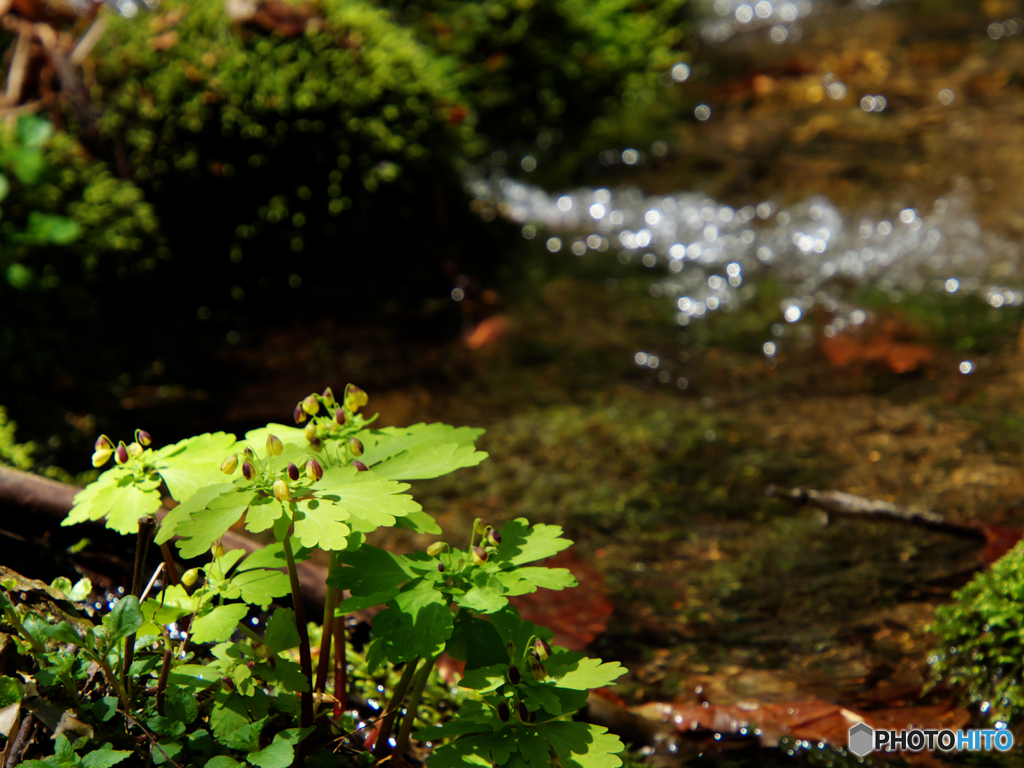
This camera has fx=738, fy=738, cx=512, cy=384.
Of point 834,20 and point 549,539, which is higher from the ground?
point 834,20

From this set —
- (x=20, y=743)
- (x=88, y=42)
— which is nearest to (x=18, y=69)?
(x=88, y=42)

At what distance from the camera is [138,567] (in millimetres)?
1329

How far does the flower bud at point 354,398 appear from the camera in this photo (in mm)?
1359

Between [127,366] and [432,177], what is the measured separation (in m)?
2.24

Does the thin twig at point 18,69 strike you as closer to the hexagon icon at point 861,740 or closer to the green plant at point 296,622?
the green plant at point 296,622

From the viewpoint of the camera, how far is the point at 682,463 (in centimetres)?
324

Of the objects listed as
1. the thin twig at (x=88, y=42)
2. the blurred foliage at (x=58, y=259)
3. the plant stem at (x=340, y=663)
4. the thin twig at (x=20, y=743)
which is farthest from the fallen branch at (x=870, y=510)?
the thin twig at (x=88, y=42)

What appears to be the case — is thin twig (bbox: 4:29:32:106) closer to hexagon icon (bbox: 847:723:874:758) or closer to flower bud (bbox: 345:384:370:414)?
flower bud (bbox: 345:384:370:414)

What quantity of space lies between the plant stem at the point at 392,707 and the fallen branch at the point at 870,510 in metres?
1.94

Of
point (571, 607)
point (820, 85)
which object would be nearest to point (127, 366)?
point (571, 607)

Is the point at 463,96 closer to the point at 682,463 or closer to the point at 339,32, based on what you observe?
the point at 339,32

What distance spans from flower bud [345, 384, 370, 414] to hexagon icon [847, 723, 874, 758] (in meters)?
1.51

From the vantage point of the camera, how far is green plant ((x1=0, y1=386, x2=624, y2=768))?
1.19m

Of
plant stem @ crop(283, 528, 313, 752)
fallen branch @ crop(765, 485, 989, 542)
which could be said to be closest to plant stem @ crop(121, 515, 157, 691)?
plant stem @ crop(283, 528, 313, 752)
